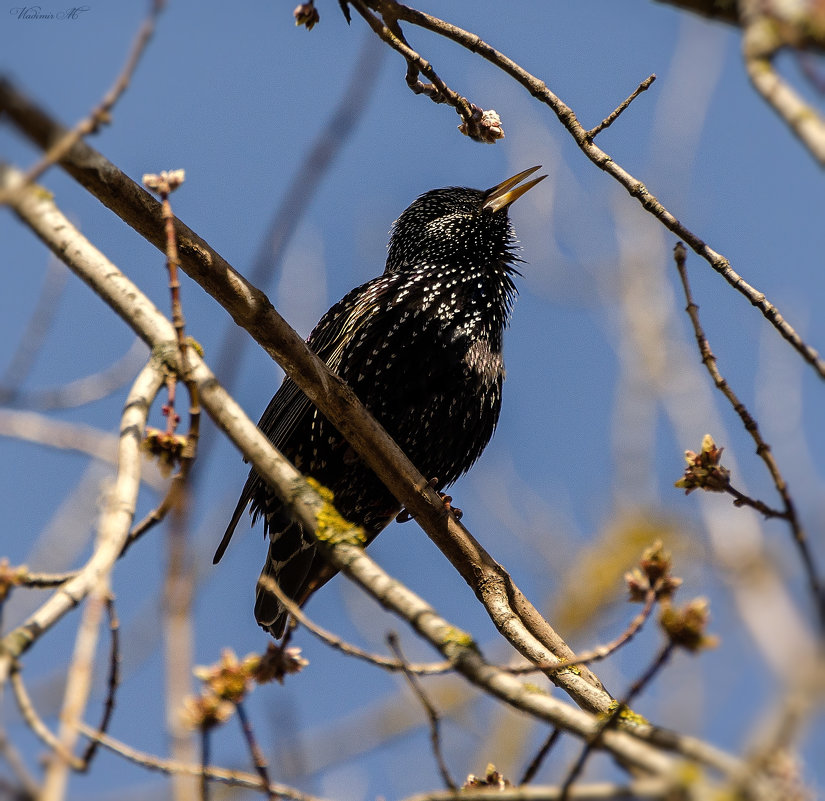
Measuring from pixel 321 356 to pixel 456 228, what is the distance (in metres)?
1.15

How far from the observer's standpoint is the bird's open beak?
207 inches

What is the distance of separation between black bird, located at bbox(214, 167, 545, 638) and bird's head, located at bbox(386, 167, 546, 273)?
172mm

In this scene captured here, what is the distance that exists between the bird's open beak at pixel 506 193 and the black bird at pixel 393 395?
52 centimetres

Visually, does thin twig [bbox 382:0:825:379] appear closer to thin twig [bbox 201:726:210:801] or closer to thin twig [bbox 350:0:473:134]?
thin twig [bbox 350:0:473:134]

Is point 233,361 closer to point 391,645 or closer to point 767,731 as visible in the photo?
point 391,645

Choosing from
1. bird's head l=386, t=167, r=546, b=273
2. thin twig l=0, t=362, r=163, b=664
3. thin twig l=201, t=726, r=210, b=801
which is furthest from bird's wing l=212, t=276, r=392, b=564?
thin twig l=201, t=726, r=210, b=801

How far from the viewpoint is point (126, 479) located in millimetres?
2193

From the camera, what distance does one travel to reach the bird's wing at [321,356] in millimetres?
4297

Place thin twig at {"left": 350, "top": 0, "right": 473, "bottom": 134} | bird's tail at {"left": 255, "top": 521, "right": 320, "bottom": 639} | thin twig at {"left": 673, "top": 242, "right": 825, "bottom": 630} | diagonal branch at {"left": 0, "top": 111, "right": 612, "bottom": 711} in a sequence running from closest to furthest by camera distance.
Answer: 1. thin twig at {"left": 673, "top": 242, "right": 825, "bottom": 630}
2. diagonal branch at {"left": 0, "top": 111, "right": 612, "bottom": 711}
3. thin twig at {"left": 350, "top": 0, "right": 473, "bottom": 134}
4. bird's tail at {"left": 255, "top": 521, "right": 320, "bottom": 639}

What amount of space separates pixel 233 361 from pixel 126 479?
0.43 m

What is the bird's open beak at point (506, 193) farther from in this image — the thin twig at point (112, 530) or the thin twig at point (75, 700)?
the thin twig at point (75, 700)

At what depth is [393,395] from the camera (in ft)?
14.4

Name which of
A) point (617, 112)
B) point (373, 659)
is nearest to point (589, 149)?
point (617, 112)

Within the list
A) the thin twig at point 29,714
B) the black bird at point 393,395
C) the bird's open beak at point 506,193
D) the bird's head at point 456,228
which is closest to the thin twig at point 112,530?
the thin twig at point 29,714
